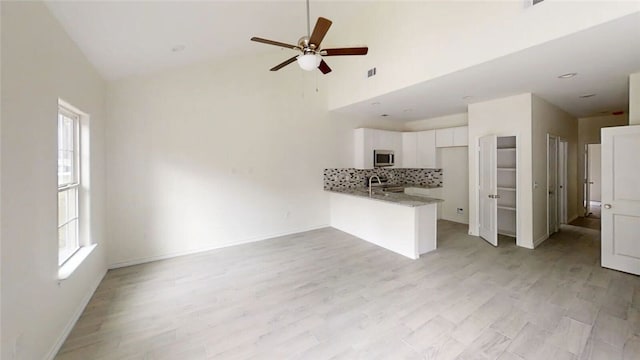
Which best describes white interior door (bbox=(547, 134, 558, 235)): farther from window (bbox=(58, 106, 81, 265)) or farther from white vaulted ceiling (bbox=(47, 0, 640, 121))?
window (bbox=(58, 106, 81, 265))

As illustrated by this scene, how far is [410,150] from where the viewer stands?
6.60 meters

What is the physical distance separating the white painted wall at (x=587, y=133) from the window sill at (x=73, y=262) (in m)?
9.76

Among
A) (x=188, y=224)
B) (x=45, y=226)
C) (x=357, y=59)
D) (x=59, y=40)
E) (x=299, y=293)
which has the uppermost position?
(x=357, y=59)

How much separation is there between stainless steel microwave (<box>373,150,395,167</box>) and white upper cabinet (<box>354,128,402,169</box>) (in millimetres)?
94

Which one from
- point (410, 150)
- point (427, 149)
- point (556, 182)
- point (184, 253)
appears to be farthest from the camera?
point (410, 150)

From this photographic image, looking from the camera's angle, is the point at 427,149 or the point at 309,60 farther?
the point at 427,149

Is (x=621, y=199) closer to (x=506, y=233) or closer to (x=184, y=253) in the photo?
(x=506, y=233)

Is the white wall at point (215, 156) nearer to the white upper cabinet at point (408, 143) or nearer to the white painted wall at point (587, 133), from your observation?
the white upper cabinet at point (408, 143)

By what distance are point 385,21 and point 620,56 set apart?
2.85 metres

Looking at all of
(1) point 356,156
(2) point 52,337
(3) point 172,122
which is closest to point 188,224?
(3) point 172,122

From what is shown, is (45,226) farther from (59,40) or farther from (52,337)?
(59,40)

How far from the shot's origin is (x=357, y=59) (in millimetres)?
4793

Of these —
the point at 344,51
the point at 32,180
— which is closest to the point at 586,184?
the point at 344,51

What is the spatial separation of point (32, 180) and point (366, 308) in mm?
2908
